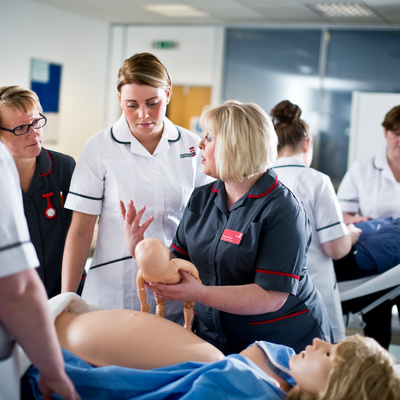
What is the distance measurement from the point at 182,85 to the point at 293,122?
225 inches

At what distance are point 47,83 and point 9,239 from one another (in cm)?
688

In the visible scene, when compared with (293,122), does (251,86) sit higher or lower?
higher

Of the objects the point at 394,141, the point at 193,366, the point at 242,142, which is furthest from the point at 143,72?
the point at 394,141

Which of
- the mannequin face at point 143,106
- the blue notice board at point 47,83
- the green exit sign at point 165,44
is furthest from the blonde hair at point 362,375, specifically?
the green exit sign at point 165,44

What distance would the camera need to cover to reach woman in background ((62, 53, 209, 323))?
201 cm

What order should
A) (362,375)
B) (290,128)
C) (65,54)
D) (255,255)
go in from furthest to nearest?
(65,54)
(290,128)
(255,255)
(362,375)

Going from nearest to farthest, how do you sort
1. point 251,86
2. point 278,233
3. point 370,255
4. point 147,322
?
1. point 147,322
2. point 278,233
3. point 370,255
4. point 251,86

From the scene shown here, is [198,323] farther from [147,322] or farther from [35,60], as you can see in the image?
[35,60]

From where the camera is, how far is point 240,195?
1.75 meters

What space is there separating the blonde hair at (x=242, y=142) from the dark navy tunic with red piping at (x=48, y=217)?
34.5 inches

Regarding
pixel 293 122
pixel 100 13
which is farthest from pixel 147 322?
pixel 100 13

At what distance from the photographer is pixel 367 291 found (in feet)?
8.81

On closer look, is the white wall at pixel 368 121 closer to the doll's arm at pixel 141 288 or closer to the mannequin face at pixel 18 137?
the mannequin face at pixel 18 137

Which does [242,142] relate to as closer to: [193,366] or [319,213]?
[193,366]
